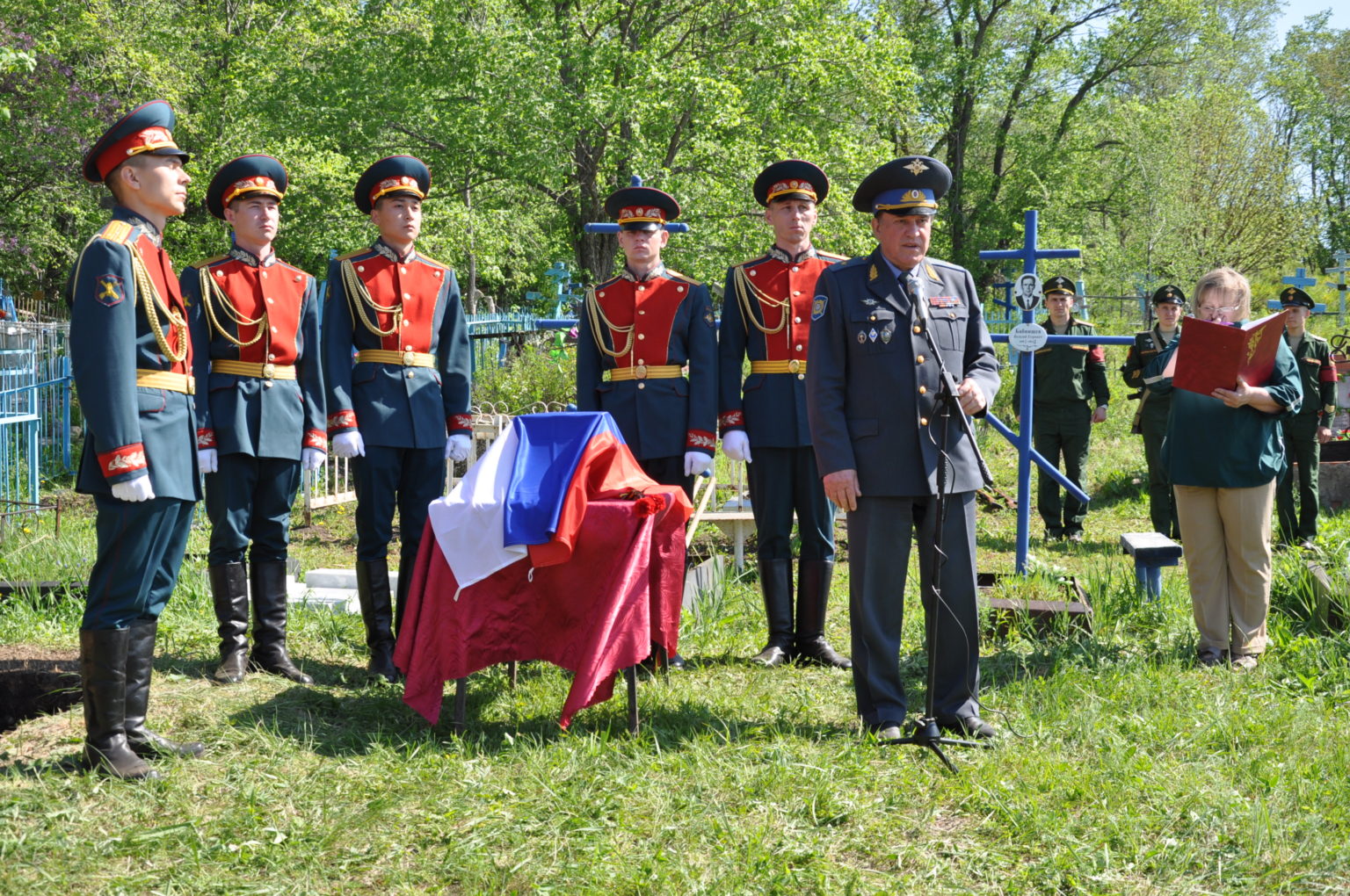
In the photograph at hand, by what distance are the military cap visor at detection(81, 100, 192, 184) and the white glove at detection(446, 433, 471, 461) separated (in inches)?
65.2

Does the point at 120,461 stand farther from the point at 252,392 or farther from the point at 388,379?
the point at 388,379

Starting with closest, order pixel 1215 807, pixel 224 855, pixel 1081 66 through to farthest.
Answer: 1. pixel 224 855
2. pixel 1215 807
3. pixel 1081 66

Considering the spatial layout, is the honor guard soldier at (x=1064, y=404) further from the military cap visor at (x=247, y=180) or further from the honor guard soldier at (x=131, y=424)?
the honor guard soldier at (x=131, y=424)

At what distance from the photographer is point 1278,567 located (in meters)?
5.73

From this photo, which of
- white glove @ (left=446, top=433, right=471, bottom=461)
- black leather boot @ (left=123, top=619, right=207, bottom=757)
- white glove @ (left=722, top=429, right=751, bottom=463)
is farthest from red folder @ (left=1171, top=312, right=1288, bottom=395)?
black leather boot @ (left=123, top=619, right=207, bottom=757)

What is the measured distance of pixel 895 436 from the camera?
3.96 metres

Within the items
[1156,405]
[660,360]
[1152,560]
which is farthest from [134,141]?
[1156,405]

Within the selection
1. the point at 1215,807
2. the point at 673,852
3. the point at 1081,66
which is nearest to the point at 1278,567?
the point at 1215,807

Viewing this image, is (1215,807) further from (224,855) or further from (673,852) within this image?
(224,855)

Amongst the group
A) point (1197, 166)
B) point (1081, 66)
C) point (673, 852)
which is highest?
point (1081, 66)

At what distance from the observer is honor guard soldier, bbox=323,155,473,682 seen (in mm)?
4793

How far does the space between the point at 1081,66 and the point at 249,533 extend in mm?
24012

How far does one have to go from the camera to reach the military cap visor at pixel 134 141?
11.9 ft

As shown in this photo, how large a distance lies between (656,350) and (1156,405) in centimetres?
495
